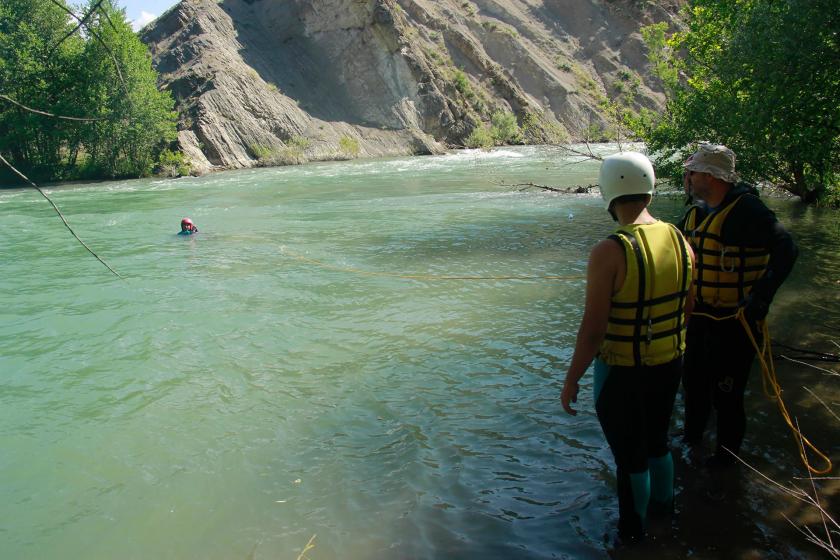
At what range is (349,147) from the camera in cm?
4725

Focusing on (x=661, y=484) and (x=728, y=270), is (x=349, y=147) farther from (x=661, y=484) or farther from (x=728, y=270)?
(x=661, y=484)

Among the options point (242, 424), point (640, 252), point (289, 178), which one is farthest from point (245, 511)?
point (289, 178)

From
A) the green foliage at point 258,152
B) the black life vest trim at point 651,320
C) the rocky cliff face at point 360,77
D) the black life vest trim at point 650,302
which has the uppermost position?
the rocky cliff face at point 360,77

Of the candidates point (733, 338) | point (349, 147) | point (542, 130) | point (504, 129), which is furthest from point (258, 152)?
point (733, 338)

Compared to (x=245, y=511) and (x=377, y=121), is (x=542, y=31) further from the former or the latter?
(x=245, y=511)

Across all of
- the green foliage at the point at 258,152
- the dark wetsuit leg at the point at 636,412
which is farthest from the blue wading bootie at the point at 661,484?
the green foliage at the point at 258,152

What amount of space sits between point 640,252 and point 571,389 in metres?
0.79

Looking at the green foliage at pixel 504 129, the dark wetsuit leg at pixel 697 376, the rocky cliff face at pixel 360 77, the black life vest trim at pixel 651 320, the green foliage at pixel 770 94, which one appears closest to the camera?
the black life vest trim at pixel 651 320

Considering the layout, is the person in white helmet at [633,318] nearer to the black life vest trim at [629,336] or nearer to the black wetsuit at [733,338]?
the black life vest trim at [629,336]

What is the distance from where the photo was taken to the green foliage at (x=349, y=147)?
4675cm

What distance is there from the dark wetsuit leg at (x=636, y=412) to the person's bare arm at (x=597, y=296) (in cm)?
20

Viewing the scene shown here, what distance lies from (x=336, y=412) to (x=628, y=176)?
3.73m

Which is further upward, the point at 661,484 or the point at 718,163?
the point at 718,163

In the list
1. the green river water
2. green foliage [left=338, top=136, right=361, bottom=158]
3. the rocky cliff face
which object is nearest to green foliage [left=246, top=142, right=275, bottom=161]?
the rocky cliff face
